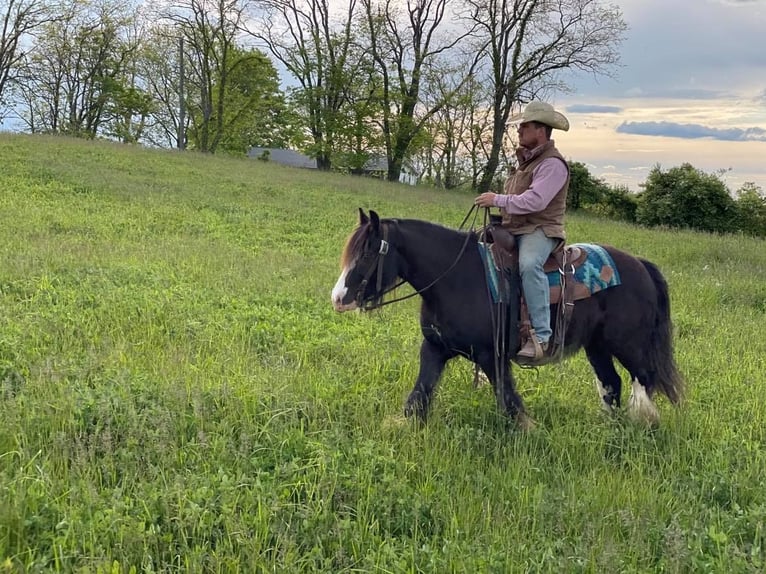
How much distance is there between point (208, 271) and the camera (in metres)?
9.33

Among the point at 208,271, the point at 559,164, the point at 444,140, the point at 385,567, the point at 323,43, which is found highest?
the point at 323,43

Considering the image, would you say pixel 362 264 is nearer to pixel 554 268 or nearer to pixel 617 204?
pixel 554 268

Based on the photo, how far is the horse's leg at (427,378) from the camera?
14.9 feet

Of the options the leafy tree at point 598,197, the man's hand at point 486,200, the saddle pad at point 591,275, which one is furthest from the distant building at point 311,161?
the man's hand at point 486,200

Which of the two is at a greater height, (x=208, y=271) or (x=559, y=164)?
(x=559, y=164)

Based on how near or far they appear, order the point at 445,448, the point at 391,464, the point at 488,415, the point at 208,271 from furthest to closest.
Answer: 1. the point at 208,271
2. the point at 488,415
3. the point at 445,448
4. the point at 391,464

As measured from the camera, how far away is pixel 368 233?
4.26 meters

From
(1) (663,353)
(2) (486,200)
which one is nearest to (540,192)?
(2) (486,200)

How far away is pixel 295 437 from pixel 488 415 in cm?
166

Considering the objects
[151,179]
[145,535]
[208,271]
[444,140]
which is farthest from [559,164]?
[444,140]

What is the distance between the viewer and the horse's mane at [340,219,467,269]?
13.9 feet

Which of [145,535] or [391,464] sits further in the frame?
Result: [391,464]

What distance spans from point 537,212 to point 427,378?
158 centimetres

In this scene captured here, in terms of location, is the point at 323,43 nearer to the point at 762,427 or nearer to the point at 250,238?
the point at 250,238
